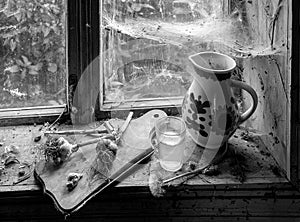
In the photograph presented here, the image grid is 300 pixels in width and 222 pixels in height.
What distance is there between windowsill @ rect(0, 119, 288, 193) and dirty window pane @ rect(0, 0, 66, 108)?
0.36 feet

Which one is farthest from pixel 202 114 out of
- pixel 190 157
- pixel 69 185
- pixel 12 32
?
pixel 12 32

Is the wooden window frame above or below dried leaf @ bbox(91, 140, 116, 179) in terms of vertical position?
above

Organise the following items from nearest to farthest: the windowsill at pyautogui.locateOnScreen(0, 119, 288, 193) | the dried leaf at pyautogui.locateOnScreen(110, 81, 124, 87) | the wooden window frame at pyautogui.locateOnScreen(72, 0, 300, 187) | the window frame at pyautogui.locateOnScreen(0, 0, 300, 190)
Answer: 1. the wooden window frame at pyautogui.locateOnScreen(72, 0, 300, 187)
2. the windowsill at pyautogui.locateOnScreen(0, 119, 288, 193)
3. the window frame at pyautogui.locateOnScreen(0, 0, 300, 190)
4. the dried leaf at pyautogui.locateOnScreen(110, 81, 124, 87)

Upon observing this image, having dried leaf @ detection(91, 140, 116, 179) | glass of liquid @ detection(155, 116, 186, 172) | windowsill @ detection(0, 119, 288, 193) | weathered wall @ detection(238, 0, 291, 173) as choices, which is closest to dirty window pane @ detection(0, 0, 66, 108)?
windowsill @ detection(0, 119, 288, 193)

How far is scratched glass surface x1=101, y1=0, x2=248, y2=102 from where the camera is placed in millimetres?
1424

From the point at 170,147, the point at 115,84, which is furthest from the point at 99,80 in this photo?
the point at 170,147

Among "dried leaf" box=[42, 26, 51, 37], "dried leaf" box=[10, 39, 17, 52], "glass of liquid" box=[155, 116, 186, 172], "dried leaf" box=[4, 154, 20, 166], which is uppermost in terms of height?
"dried leaf" box=[42, 26, 51, 37]

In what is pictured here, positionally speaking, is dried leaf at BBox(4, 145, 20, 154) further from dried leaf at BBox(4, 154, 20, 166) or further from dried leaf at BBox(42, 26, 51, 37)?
dried leaf at BBox(42, 26, 51, 37)

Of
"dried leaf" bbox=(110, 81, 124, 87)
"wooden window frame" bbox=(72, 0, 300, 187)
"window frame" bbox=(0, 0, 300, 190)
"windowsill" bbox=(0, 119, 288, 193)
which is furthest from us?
"dried leaf" bbox=(110, 81, 124, 87)

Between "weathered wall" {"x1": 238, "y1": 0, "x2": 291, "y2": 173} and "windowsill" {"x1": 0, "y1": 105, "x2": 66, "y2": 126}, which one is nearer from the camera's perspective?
"weathered wall" {"x1": 238, "y1": 0, "x2": 291, "y2": 173}

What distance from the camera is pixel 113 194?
4.10 feet

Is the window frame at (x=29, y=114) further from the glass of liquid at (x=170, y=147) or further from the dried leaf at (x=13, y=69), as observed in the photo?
the glass of liquid at (x=170, y=147)

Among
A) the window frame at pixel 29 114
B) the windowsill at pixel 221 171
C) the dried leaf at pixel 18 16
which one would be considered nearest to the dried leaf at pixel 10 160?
the windowsill at pixel 221 171

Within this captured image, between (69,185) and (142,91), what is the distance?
376mm
